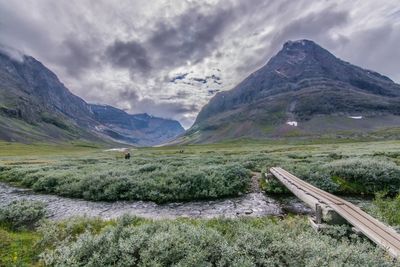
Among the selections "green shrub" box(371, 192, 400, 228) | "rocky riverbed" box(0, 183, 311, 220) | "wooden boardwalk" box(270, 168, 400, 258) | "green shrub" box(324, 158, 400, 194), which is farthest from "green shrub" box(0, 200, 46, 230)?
"green shrub" box(324, 158, 400, 194)

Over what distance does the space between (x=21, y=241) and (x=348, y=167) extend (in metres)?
23.9

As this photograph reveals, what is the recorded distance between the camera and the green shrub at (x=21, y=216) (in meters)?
12.2

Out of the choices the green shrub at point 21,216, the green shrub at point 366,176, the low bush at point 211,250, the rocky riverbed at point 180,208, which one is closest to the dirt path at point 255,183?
the rocky riverbed at point 180,208

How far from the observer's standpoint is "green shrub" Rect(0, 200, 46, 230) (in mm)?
12242

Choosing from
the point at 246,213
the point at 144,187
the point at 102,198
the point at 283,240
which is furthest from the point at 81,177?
the point at 283,240

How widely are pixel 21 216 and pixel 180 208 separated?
9127 millimetres

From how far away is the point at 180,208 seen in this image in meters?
17.4

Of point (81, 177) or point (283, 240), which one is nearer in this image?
point (283, 240)

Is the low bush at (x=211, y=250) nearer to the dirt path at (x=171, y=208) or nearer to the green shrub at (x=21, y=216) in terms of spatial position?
the green shrub at (x=21, y=216)

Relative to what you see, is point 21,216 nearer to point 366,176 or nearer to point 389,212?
point 389,212

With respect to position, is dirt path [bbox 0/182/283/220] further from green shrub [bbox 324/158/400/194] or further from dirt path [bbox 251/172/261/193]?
green shrub [bbox 324/158/400/194]

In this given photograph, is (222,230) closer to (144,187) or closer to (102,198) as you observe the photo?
(144,187)

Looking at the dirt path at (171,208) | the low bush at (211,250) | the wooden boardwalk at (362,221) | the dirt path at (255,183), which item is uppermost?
the wooden boardwalk at (362,221)

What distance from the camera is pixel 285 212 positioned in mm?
15664
